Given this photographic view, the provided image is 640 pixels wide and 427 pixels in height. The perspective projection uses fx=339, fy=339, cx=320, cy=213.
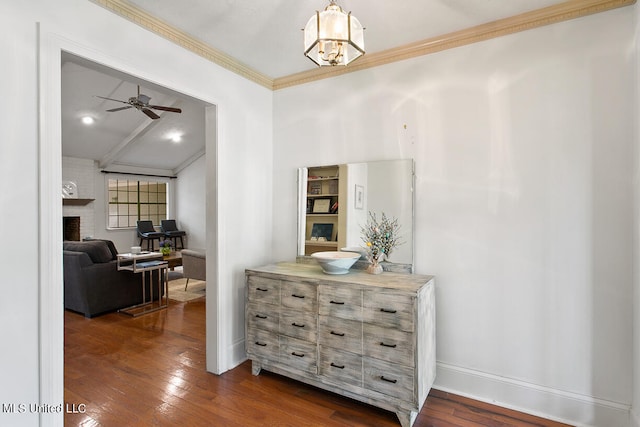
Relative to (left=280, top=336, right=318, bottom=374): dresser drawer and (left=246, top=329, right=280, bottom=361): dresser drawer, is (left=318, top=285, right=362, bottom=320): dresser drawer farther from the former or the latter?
(left=246, top=329, right=280, bottom=361): dresser drawer

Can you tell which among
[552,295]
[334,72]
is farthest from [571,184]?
[334,72]

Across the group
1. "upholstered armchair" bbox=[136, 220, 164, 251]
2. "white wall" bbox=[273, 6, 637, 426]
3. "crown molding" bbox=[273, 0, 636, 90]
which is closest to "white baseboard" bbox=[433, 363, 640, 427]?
"white wall" bbox=[273, 6, 637, 426]

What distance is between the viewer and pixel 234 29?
247cm

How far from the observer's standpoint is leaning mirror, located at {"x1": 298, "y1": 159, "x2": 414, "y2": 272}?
2697 mm

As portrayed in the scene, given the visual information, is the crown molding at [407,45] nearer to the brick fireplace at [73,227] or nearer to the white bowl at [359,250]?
the white bowl at [359,250]

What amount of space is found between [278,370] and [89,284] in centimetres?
301

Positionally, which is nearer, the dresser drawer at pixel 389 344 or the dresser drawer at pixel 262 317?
the dresser drawer at pixel 389 344

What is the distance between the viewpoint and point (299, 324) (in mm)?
2535

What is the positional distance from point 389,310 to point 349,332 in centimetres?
34

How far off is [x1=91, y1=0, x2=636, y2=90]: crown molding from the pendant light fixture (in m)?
1.19

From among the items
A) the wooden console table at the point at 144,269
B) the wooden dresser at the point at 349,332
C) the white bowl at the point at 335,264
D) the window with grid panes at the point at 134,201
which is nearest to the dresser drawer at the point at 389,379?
the wooden dresser at the point at 349,332

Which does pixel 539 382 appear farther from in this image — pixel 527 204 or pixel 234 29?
pixel 234 29

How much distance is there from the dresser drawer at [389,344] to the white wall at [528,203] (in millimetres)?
594

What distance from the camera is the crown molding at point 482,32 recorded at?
2115 mm
